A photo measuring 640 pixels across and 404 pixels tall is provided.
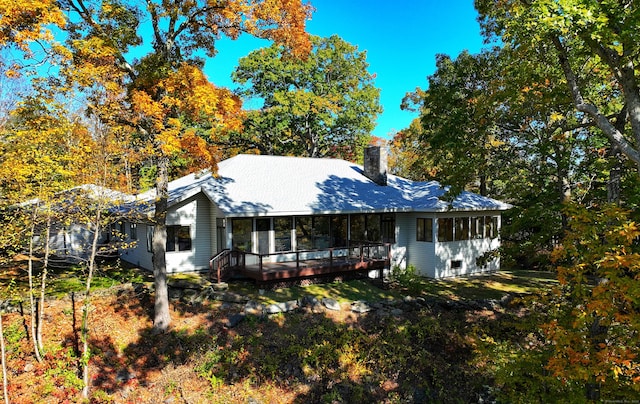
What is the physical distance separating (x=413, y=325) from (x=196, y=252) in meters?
9.76

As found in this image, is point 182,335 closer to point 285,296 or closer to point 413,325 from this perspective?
point 285,296

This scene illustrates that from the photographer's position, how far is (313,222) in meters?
17.7

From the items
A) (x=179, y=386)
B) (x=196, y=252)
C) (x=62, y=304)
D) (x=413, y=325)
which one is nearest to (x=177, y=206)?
(x=196, y=252)

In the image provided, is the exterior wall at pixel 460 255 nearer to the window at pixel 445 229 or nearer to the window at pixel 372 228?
the window at pixel 445 229

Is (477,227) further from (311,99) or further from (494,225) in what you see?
(311,99)

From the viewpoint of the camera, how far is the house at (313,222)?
52.8 ft

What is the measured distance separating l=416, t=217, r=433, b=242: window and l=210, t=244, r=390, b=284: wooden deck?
6.47 feet

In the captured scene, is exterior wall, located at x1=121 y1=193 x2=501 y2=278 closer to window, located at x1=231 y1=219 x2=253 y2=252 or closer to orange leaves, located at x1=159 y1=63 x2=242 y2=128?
window, located at x1=231 y1=219 x2=253 y2=252

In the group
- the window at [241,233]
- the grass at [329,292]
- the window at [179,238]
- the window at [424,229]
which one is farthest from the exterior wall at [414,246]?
the window at [179,238]

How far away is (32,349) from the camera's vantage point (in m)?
9.59

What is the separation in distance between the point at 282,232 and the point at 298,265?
2141 mm

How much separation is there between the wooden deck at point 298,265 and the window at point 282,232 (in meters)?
0.53

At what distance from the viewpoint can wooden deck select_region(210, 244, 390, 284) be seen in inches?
580

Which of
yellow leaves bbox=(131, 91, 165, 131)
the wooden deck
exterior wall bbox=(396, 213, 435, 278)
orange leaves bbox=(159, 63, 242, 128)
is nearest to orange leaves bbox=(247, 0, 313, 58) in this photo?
orange leaves bbox=(159, 63, 242, 128)
